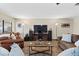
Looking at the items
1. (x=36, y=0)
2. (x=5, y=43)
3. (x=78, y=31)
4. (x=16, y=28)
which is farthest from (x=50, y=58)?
(x=16, y=28)

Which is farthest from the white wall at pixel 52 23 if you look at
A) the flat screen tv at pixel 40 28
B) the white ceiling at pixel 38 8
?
the white ceiling at pixel 38 8

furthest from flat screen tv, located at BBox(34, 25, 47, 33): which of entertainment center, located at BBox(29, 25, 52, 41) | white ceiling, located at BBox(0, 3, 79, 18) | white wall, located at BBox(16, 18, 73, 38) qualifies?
white ceiling, located at BBox(0, 3, 79, 18)

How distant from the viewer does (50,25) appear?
382 inches

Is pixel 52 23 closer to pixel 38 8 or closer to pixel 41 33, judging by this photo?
pixel 41 33

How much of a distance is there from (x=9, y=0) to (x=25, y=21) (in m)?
8.63

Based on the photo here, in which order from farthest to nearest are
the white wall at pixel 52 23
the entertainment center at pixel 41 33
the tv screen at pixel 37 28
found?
the tv screen at pixel 37 28
the white wall at pixel 52 23
the entertainment center at pixel 41 33

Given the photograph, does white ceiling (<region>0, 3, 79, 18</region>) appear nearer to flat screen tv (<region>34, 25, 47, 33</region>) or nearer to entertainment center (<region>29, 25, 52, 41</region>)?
entertainment center (<region>29, 25, 52, 41</region>)

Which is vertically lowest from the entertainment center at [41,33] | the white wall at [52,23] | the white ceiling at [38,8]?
the entertainment center at [41,33]

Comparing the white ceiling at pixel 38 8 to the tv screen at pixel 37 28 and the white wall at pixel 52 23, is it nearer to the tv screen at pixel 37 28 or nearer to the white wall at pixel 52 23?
the white wall at pixel 52 23

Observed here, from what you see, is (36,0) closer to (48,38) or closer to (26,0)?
(26,0)

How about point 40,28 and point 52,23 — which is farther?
point 40,28

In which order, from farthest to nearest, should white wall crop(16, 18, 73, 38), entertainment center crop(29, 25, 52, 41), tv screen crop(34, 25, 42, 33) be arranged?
tv screen crop(34, 25, 42, 33), white wall crop(16, 18, 73, 38), entertainment center crop(29, 25, 52, 41)

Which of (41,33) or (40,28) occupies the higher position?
(40,28)

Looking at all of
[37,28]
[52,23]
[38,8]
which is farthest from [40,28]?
[38,8]
